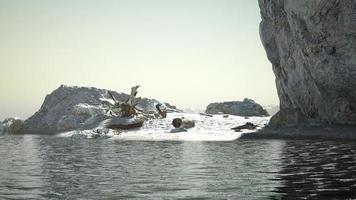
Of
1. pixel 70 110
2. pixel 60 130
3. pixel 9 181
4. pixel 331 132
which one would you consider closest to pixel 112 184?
pixel 9 181

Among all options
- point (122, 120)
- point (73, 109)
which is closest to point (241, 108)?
point (122, 120)

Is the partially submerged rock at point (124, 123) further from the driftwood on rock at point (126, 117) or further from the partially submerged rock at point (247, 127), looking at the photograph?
the partially submerged rock at point (247, 127)

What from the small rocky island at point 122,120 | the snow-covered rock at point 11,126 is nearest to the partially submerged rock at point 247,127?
the small rocky island at point 122,120

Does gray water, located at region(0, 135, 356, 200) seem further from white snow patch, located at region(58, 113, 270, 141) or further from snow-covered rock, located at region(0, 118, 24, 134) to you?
snow-covered rock, located at region(0, 118, 24, 134)

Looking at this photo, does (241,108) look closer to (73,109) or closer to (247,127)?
(247,127)

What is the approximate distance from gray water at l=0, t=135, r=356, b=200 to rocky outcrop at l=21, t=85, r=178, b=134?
100 feet

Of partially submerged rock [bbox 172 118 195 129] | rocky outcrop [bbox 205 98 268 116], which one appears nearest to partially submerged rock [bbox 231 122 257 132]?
partially submerged rock [bbox 172 118 195 129]

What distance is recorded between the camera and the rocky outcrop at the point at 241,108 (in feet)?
218

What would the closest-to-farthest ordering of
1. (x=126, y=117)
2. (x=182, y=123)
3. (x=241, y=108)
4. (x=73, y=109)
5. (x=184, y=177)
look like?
(x=184, y=177) < (x=182, y=123) < (x=126, y=117) < (x=73, y=109) < (x=241, y=108)

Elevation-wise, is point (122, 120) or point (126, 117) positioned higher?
point (126, 117)

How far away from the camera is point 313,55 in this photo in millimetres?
37094

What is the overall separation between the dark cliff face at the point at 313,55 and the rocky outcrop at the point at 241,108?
57.0 ft

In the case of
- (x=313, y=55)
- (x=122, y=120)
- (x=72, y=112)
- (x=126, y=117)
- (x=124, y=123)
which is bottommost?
(x=124, y=123)

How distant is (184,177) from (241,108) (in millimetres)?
53436
